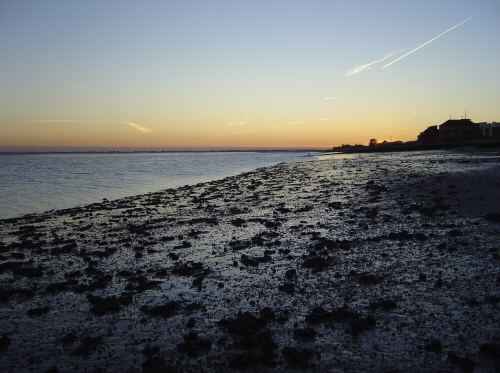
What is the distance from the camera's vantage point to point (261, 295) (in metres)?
9.15

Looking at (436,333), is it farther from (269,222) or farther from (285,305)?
(269,222)

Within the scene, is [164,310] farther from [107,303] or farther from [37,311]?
[37,311]

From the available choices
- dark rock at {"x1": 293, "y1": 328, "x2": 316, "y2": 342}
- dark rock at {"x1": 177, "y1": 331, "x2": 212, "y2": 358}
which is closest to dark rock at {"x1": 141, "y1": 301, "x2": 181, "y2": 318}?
dark rock at {"x1": 177, "y1": 331, "x2": 212, "y2": 358}

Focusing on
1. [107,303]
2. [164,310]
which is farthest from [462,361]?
[107,303]

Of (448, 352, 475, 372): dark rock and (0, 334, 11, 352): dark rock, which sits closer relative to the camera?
(448, 352, 475, 372): dark rock

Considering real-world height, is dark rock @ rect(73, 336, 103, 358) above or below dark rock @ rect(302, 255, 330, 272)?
below

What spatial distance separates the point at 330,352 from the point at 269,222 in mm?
11906

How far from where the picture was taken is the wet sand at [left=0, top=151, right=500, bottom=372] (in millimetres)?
6438

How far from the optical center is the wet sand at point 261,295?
644 cm

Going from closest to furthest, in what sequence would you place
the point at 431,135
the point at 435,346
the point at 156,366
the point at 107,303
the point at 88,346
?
the point at 156,366, the point at 435,346, the point at 88,346, the point at 107,303, the point at 431,135

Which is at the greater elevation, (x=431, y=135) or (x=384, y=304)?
(x=431, y=135)

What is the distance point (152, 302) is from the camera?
9055 millimetres

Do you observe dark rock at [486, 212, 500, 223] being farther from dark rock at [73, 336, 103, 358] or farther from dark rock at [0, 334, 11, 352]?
dark rock at [0, 334, 11, 352]

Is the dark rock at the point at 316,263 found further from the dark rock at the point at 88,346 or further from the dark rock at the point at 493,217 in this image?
the dark rock at the point at 493,217
